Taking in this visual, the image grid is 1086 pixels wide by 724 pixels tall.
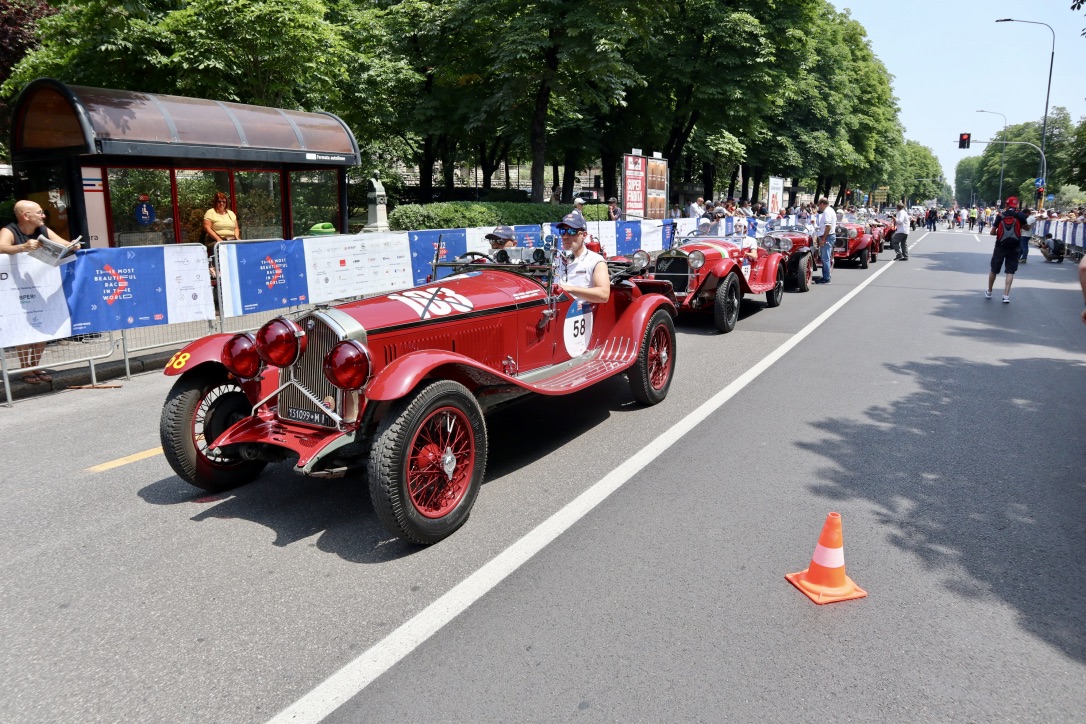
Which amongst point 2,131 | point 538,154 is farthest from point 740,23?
point 2,131

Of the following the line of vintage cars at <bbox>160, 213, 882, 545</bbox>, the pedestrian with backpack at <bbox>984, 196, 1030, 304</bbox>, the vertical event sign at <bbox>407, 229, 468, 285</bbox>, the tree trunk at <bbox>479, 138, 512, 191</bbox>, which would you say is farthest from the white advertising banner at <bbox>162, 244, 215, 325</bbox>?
the tree trunk at <bbox>479, 138, 512, 191</bbox>

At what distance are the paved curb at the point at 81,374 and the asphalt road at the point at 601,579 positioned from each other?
1.38 meters

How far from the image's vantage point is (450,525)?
429 centimetres

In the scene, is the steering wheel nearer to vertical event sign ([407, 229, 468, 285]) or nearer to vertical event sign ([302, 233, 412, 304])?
vertical event sign ([302, 233, 412, 304])

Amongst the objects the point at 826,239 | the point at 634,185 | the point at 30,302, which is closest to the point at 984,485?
the point at 30,302

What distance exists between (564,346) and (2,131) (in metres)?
25.7

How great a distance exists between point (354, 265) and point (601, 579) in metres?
8.58

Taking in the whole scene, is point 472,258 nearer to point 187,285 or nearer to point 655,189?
point 187,285

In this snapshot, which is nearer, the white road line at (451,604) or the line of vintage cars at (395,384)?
the white road line at (451,604)

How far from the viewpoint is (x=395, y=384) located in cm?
407

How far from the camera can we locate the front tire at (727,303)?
35.4 feet

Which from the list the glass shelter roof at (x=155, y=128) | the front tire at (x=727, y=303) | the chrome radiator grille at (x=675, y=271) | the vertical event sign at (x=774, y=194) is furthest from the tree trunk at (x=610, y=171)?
the front tire at (x=727, y=303)

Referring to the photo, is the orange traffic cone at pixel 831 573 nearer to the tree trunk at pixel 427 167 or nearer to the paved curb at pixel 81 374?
the paved curb at pixel 81 374

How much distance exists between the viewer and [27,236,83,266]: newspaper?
7847mm
